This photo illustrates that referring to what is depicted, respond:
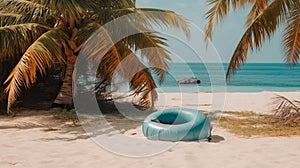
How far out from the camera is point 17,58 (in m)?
9.23

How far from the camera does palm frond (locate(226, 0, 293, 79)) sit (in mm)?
7215

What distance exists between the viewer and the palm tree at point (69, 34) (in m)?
7.57

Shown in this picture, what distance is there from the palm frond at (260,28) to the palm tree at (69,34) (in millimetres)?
1521

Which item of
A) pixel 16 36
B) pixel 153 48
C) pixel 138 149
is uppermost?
pixel 16 36

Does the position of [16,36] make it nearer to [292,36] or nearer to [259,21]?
[259,21]

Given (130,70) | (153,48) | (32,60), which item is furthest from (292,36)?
(32,60)

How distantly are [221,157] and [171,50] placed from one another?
13.7ft

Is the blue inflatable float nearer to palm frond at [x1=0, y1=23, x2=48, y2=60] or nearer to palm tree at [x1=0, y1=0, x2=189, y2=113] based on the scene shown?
palm tree at [x1=0, y1=0, x2=189, y2=113]

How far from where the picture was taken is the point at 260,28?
7.23 m

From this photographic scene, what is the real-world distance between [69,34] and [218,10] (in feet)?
13.9

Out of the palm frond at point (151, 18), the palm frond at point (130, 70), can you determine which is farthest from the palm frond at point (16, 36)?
the palm frond at point (130, 70)

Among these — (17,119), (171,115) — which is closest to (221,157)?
(171,115)

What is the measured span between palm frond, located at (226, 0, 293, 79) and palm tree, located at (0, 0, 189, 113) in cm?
152

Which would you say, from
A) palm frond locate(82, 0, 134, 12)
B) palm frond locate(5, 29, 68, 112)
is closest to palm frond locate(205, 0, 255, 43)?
palm frond locate(82, 0, 134, 12)
